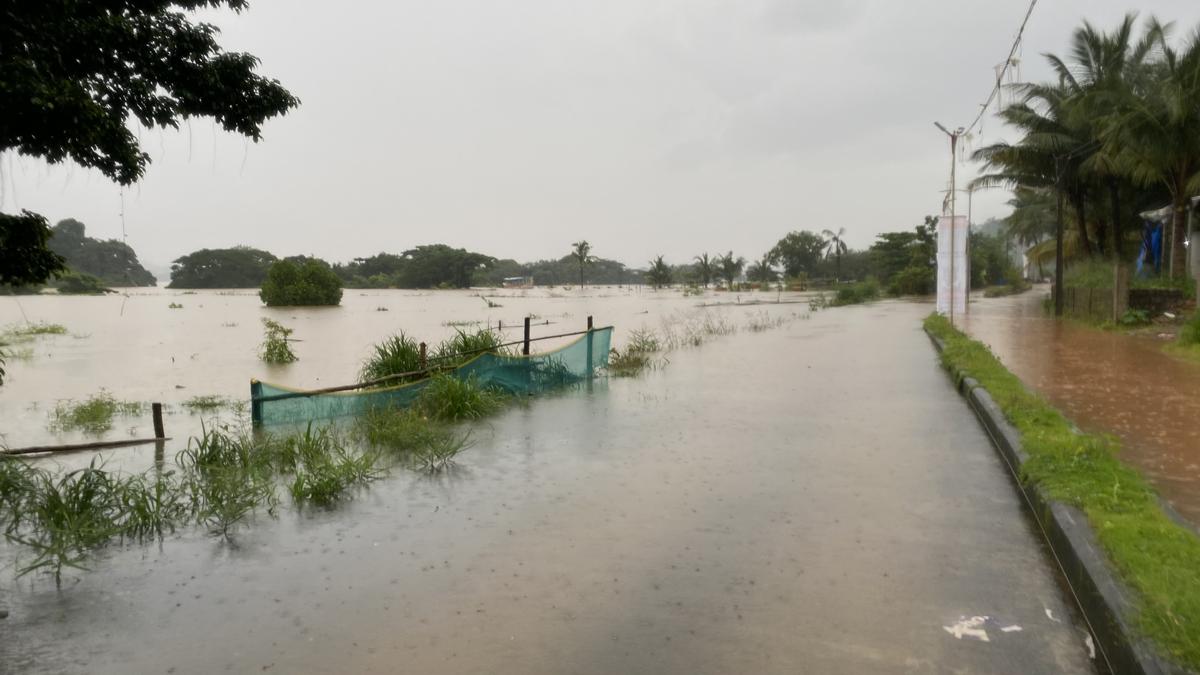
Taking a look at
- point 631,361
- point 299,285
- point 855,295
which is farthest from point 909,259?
point 631,361

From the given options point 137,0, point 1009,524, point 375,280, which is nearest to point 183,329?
point 137,0

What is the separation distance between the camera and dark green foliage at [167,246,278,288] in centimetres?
10338

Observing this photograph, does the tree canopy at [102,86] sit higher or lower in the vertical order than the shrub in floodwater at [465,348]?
higher

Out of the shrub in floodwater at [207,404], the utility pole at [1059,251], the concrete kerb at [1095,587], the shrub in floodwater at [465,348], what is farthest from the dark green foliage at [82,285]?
the concrete kerb at [1095,587]

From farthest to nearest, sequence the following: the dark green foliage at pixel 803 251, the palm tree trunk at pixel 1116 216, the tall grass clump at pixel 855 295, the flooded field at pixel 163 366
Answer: the dark green foliage at pixel 803 251, the tall grass clump at pixel 855 295, the palm tree trunk at pixel 1116 216, the flooded field at pixel 163 366

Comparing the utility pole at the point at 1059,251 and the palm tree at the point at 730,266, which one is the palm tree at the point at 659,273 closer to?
the palm tree at the point at 730,266

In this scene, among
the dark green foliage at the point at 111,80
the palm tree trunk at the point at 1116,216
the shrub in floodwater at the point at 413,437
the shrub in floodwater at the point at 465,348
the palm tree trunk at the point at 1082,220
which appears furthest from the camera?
the palm tree trunk at the point at 1082,220

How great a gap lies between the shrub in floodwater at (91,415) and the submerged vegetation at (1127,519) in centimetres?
1066

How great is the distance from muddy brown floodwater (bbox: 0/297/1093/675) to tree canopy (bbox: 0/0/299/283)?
2.51m

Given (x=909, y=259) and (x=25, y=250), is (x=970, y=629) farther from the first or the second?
(x=909, y=259)

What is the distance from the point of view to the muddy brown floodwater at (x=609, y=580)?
371 cm

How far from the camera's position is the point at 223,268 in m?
104

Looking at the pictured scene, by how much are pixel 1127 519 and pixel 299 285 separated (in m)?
58.2

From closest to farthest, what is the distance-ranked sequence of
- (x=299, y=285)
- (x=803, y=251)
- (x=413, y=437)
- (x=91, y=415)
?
(x=413, y=437)
(x=91, y=415)
(x=299, y=285)
(x=803, y=251)
